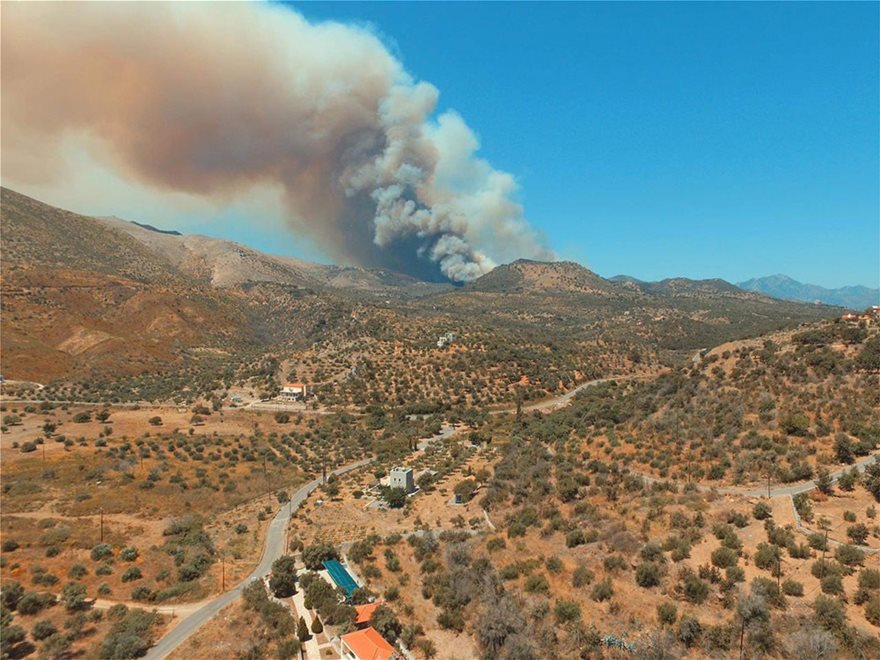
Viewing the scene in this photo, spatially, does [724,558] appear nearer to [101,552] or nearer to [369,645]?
[369,645]

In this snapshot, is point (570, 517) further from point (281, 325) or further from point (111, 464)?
point (281, 325)

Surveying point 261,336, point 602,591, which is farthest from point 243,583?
point 261,336

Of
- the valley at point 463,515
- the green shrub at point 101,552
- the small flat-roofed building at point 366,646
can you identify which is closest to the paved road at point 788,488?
the valley at point 463,515

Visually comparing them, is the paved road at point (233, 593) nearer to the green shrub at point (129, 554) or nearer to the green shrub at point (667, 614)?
the green shrub at point (129, 554)

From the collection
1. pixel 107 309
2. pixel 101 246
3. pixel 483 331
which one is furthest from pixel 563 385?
pixel 101 246

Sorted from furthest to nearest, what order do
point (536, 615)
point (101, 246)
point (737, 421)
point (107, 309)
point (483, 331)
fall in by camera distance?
point (101, 246)
point (107, 309)
point (483, 331)
point (737, 421)
point (536, 615)

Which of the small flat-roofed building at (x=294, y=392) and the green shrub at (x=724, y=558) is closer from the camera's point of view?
the green shrub at (x=724, y=558)

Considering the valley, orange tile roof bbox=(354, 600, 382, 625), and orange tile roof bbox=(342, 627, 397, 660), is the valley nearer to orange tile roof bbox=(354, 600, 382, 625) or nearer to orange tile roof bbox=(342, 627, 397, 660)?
orange tile roof bbox=(354, 600, 382, 625)
